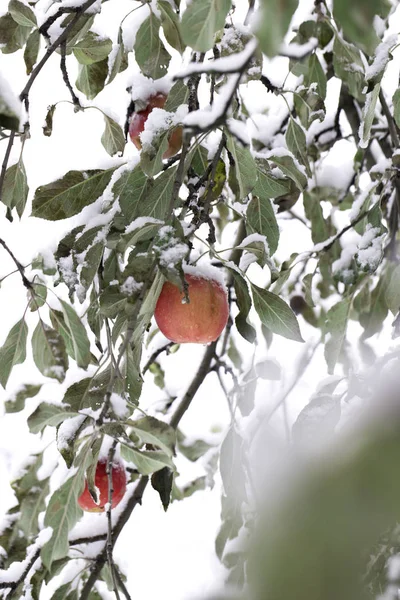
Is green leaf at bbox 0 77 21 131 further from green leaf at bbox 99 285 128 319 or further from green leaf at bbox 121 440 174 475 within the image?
green leaf at bbox 121 440 174 475

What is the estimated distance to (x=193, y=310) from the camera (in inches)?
32.9

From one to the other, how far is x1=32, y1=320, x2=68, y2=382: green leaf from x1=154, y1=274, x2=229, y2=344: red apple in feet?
1.14

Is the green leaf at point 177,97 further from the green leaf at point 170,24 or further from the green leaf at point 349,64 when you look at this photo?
the green leaf at point 349,64

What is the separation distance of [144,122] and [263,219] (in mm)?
252

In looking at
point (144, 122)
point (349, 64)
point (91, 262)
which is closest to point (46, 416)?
point (91, 262)

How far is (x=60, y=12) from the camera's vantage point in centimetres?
87

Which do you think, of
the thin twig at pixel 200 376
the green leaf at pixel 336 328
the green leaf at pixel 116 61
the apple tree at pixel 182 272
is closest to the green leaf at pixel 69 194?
the apple tree at pixel 182 272

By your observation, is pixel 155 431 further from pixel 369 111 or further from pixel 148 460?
pixel 369 111

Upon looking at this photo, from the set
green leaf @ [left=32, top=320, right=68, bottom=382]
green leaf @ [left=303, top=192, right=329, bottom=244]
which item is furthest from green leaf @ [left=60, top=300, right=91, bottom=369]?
green leaf @ [left=303, top=192, right=329, bottom=244]

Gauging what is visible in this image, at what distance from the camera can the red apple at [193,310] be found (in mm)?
833

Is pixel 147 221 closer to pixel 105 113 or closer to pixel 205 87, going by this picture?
pixel 105 113

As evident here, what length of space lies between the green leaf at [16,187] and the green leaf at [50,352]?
27 centimetres

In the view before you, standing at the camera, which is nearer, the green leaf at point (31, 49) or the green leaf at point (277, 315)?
the green leaf at point (277, 315)

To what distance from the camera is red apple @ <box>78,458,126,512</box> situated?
101cm
